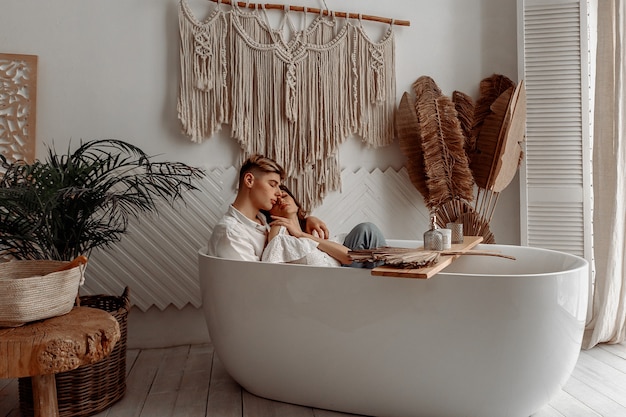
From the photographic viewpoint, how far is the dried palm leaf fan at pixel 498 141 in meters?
3.20

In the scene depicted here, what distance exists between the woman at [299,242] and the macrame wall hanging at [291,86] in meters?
0.46

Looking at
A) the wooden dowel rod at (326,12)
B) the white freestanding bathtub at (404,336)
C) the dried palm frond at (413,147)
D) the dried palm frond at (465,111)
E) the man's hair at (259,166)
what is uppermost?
the wooden dowel rod at (326,12)

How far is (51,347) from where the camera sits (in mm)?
1663

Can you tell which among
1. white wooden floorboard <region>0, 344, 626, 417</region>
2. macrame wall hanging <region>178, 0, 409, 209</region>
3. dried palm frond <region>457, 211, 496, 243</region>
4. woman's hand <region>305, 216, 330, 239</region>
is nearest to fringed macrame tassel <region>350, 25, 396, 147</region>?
macrame wall hanging <region>178, 0, 409, 209</region>

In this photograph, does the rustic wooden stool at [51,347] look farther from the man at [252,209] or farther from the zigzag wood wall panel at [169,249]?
the zigzag wood wall panel at [169,249]

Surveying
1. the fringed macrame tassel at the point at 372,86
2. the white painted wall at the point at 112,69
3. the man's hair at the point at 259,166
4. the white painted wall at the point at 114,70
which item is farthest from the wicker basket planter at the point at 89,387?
the fringed macrame tassel at the point at 372,86

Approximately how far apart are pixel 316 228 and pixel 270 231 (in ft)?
1.17

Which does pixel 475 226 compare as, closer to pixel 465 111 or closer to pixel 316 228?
pixel 465 111

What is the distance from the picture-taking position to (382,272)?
1917 millimetres

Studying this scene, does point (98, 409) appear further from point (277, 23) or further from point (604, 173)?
point (604, 173)

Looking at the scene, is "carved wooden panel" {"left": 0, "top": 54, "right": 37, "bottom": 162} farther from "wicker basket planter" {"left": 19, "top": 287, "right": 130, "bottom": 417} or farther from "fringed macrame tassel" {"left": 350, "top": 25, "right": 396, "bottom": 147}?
"fringed macrame tassel" {"left": 350, "top": 25, "right": 396, "bottom": 147}

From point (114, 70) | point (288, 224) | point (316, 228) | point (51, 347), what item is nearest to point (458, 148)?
point (316, 228)

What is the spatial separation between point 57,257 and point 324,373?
1.26 m

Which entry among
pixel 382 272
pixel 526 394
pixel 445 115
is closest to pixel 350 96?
pixel 445 115
